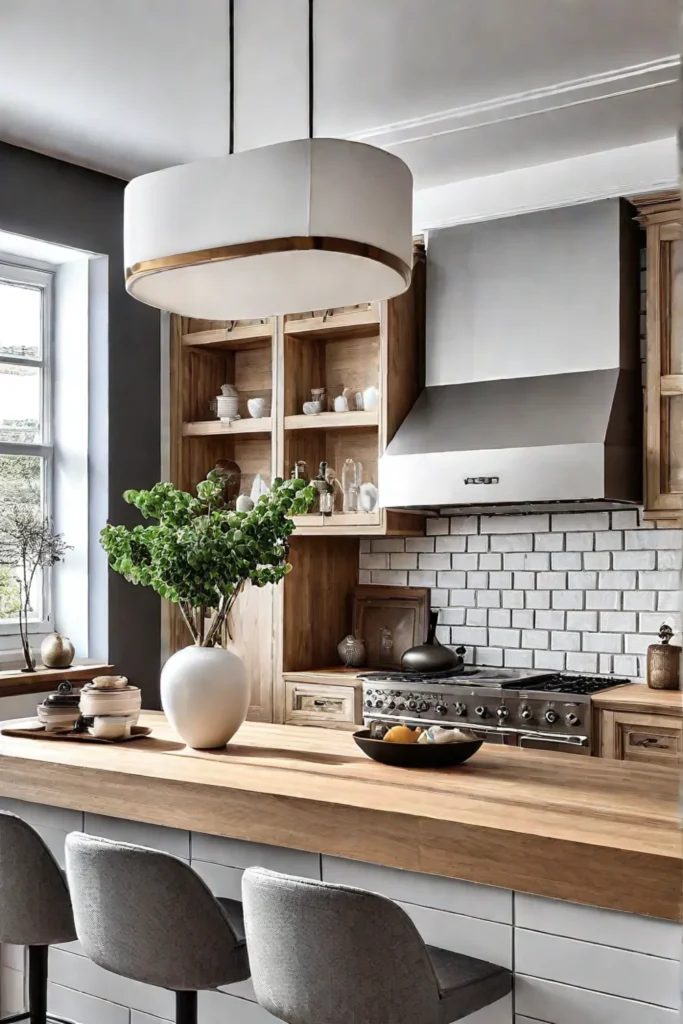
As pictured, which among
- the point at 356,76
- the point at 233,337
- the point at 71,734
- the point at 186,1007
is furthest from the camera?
the point at 233,337

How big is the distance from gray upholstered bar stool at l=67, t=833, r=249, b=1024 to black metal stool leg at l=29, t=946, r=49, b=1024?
0.52 m

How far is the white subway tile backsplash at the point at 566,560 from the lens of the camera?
455cm

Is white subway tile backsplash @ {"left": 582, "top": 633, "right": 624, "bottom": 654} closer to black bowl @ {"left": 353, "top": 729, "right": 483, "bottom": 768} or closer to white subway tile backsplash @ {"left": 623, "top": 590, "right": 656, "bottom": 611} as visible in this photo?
white subway tile backsplash @ {"left": 623, "top": 590, "right": 656, "bottom": 611}

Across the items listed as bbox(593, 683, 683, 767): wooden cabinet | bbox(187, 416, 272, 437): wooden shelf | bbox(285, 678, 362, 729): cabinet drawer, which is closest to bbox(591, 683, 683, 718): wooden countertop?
bbox(593, 683, 683, 767): wooden cabinet

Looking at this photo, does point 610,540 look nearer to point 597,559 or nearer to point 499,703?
point 597,559

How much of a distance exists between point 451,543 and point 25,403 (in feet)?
6.67

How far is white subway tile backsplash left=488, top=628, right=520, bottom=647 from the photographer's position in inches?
186

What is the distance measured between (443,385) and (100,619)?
1837 millimetres

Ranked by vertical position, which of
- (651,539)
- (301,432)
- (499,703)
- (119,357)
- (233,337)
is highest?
(233,337)

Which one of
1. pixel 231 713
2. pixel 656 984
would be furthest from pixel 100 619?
pixel 656 984

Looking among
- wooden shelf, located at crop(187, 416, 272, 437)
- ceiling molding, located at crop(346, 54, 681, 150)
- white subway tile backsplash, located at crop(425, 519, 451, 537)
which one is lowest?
white subway tile backsplash, located at crop(425, 519, 451, 537)

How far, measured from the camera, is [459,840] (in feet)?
6.09

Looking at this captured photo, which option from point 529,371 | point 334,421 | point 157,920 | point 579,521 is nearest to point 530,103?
point 529,371

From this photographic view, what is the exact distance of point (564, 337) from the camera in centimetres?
433
